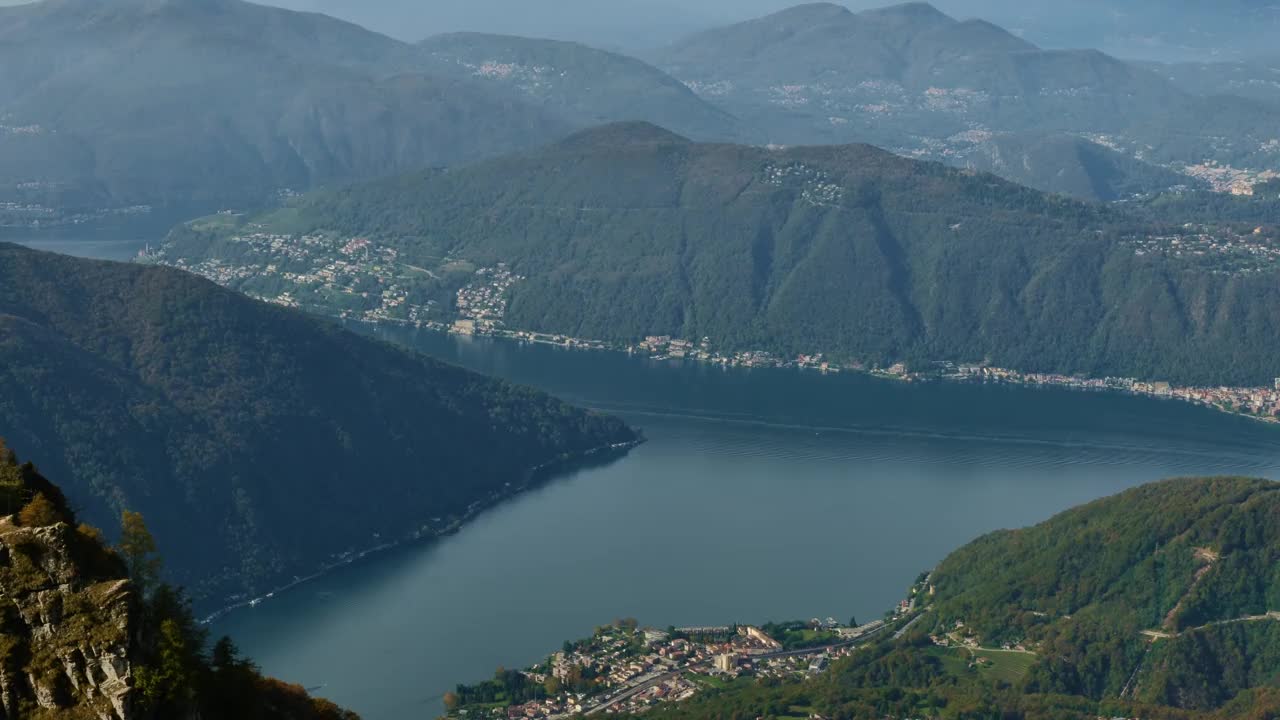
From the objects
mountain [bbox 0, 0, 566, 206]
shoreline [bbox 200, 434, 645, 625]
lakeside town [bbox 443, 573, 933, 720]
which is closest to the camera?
lakeside town [bbox 443, 573, 933, 720]

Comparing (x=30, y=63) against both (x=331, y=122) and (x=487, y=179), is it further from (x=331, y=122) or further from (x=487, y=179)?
(x=487, y=179)

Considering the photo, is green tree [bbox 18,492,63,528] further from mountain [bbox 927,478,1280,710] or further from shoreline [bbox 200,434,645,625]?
shoreline [bbox 200,434,645,625]

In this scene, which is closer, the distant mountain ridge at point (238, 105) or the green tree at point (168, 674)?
the green tree at point (168, 674)

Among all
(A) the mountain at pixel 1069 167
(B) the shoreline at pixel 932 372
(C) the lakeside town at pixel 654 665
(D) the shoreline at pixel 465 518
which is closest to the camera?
(C) the lakeside town at pixel 654 665

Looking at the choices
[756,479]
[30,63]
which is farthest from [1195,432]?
[30,63]

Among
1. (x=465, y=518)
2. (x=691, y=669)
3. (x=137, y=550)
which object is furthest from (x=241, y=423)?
(x=137, y=550)

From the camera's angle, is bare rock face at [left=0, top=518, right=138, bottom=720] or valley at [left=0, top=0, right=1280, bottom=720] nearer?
bare rock face at [left=0, top=518, right=138, bottom=720]

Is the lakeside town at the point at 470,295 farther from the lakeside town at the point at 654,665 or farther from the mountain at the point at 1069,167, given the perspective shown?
the mountain at the point at 1069,167

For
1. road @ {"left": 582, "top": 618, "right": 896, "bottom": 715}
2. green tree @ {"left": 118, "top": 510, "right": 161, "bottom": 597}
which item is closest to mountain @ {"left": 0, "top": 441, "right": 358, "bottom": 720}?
green tree @ {"left": 118, "top": 510, "right": 161, "bottom": 597}

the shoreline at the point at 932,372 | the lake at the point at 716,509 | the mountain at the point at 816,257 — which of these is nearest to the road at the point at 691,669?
the lake at the point at 716,509
